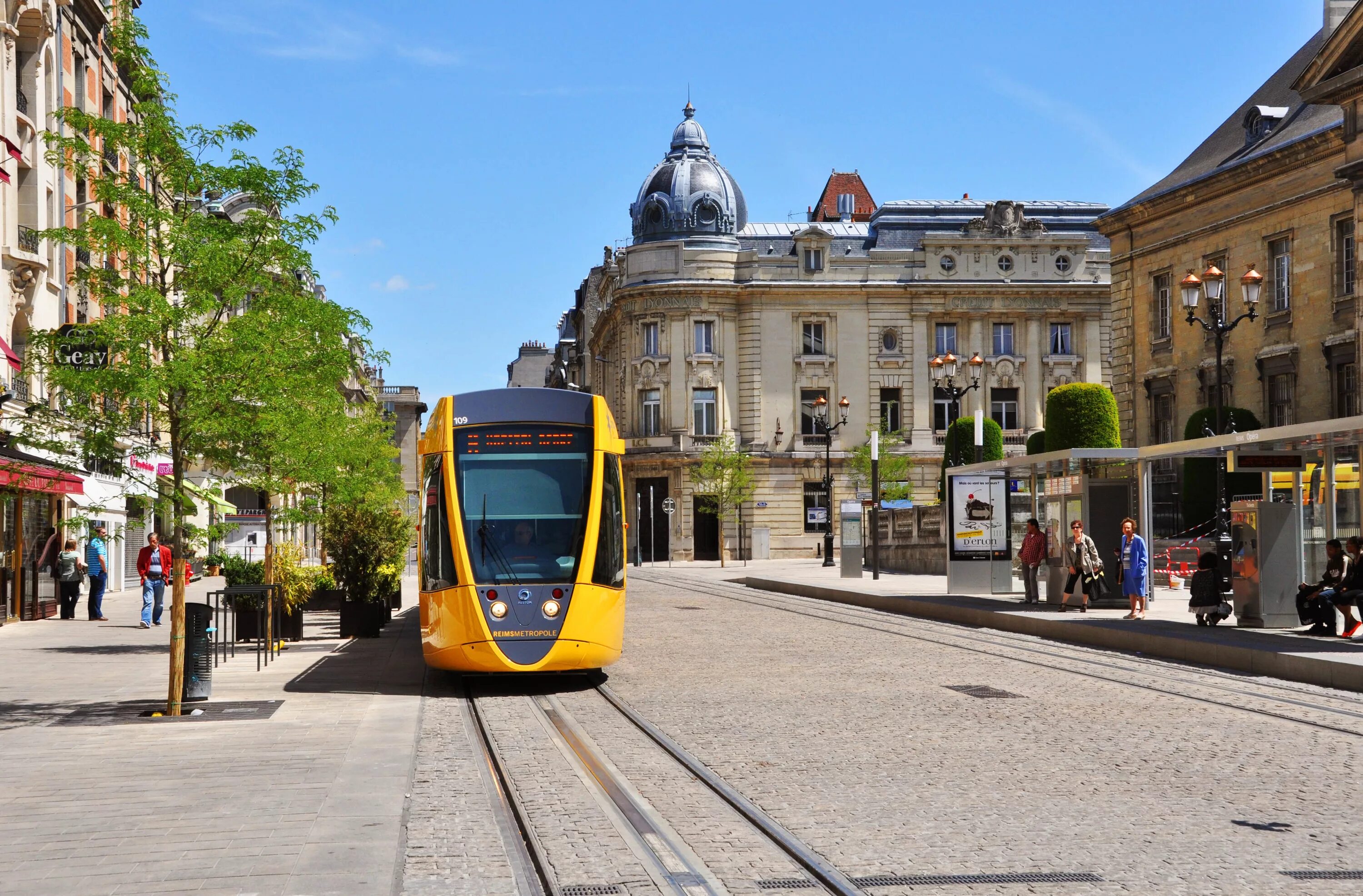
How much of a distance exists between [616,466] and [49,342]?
18.3 ft

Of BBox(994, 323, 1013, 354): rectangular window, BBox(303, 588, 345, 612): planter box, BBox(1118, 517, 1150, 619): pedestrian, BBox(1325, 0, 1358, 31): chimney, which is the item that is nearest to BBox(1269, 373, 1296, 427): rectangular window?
BBox(1325, 0, 1358, 31): chimney

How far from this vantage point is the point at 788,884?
22.4ft

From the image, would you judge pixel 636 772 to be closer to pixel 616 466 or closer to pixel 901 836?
pixel 901 836

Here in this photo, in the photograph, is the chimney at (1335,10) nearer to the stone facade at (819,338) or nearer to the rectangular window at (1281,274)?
the rectangular window at (1281,274)

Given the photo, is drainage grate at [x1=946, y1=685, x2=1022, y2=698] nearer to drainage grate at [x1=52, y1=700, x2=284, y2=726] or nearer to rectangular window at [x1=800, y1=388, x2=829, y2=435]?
drainage grate at [x1=52, y1=700, x2=284, y2=726]

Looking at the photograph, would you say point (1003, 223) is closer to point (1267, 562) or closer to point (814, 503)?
point (814, 503)

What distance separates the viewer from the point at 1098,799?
8898mm

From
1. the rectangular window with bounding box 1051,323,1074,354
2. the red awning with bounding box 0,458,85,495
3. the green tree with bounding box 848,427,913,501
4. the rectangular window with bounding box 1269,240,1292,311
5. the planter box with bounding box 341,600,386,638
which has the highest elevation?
the rectangular window with bounding box 1051,323,1074,354

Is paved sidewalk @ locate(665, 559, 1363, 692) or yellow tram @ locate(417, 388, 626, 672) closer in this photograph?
yellow tram @ locate(417, 388, 626, 672)

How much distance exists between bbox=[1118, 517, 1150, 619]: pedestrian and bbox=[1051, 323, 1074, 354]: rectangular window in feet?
177

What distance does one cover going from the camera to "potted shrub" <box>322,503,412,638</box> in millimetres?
23453

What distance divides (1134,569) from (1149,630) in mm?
3105

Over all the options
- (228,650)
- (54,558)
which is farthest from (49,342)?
(54,558)

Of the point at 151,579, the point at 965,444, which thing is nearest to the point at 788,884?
the point at 151,579
